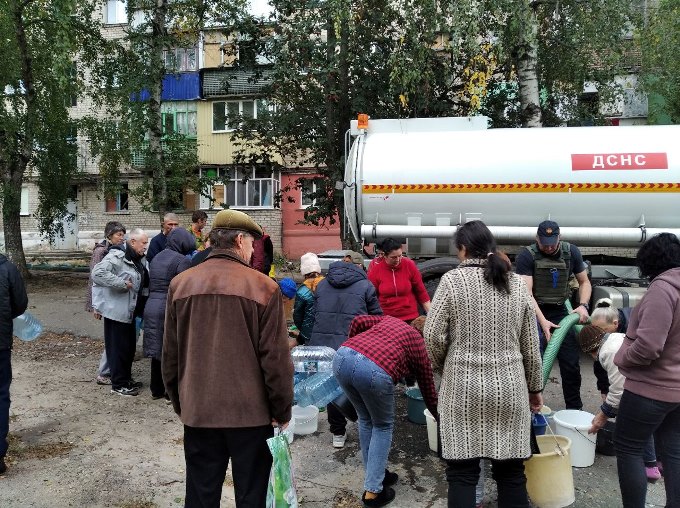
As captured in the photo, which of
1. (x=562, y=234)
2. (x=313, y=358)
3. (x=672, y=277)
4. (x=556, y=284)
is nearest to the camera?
(x=672, y=277)

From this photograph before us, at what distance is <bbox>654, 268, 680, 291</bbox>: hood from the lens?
2.75 meters

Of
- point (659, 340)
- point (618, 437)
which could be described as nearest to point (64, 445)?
point (618, 437)

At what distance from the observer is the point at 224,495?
3.67m

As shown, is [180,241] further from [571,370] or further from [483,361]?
[571,370]

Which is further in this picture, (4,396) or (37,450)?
(37,450)

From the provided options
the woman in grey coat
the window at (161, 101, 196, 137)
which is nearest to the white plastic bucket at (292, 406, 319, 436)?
the woman in grey coat

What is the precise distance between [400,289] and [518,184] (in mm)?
2231

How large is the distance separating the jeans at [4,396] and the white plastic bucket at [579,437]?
3832 millimetres

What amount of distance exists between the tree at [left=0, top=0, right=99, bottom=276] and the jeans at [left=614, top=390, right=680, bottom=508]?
11.4 metres

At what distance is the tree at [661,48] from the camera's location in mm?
10812

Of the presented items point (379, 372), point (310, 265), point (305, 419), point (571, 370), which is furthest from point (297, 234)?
point (379, 372)

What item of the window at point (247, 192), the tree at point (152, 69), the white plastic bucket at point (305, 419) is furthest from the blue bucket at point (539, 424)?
the window at point (247, 192)

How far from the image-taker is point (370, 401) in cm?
332

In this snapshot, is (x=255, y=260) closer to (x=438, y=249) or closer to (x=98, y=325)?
(x=438, y=249)
